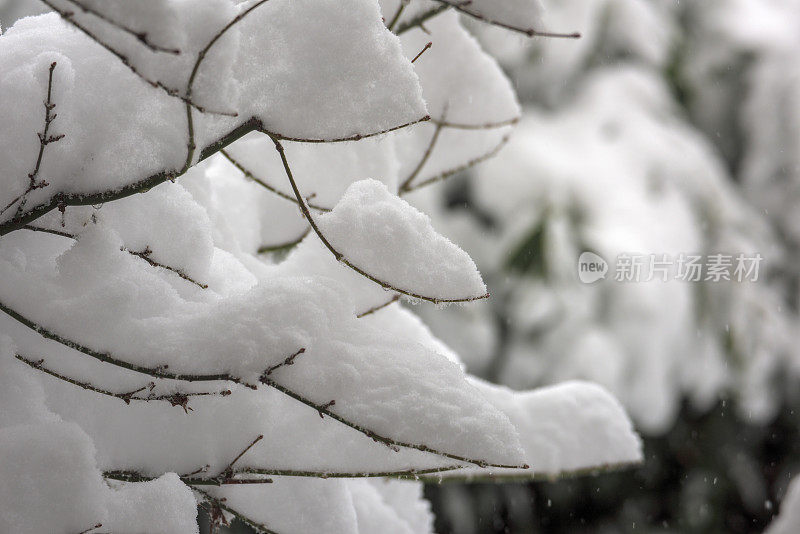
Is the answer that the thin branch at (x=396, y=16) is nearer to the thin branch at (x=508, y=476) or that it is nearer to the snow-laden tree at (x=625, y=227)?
the thin branch at (x=508, y=476)

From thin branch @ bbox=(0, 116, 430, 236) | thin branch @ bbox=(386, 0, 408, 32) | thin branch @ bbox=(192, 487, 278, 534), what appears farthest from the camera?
thin branch @ bbox=(386, 0, 408, 32)

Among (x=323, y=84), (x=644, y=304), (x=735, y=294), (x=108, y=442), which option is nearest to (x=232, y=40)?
(x=323, y=84)

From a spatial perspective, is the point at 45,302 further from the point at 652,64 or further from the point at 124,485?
the point at 652,64

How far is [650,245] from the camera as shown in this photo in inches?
105

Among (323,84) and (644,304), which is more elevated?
(323,84)

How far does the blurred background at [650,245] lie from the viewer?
103 inches

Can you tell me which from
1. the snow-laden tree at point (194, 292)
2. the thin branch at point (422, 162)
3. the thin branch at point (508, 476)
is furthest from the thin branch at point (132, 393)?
the thin branch at point (422, 162)

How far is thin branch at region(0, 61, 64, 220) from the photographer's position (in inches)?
17.0

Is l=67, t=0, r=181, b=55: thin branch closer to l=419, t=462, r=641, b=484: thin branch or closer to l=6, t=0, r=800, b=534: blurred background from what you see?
l=419, t=462, r=641, b=484: thin branch

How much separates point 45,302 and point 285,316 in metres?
0.15

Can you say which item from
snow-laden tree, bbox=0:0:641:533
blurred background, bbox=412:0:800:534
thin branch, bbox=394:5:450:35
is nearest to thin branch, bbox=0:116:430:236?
snow-laden tree, bbox=0:0:641:533

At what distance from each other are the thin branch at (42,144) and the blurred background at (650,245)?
6.58 ft

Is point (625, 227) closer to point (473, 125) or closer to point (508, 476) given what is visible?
point (473, 125)

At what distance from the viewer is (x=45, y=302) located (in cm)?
47
